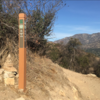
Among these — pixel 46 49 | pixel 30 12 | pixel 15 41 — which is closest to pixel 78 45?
pixel 46 49

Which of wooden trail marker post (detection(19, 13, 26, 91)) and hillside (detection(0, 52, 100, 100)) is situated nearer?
wooden trail marker post (detection(19, 13, 26, 91))

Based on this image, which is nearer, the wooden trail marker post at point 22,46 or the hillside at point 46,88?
the wooden trail marker post at point 22,46

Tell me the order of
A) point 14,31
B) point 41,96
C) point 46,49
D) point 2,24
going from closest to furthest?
point 41,96 → point 2,24 → point 14,31 → point 46,49

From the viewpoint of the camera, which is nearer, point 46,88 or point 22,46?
point 22,46

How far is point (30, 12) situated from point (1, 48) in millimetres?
3139

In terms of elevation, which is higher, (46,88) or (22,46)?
(22,46)

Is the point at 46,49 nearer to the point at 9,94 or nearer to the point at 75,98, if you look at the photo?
the point at 75,98

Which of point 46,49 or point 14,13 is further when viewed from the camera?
point 46,49

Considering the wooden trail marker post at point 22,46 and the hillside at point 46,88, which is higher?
the wooden trail marker post at point 22,46

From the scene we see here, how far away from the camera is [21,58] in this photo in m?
2.97

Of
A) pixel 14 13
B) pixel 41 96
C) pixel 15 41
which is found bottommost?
pixel 41 96

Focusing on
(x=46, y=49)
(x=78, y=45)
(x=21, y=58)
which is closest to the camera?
(x=21, y=58)

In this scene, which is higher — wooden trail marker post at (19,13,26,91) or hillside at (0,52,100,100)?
wooden trail marker post at (19,13,26,91)

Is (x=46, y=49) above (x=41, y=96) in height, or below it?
above
